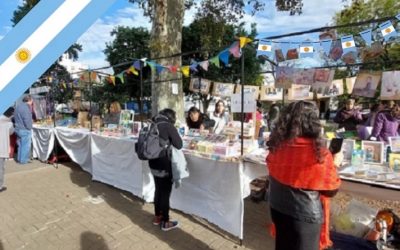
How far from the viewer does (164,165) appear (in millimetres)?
4090

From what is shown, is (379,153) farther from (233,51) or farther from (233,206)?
(233,51)

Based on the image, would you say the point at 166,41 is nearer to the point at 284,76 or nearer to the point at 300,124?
the point at 284,76

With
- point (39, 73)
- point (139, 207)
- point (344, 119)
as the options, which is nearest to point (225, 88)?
point (344, 119)

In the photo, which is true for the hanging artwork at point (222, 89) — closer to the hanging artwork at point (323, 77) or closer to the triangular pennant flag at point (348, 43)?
the hanging artwork at point (323, 77)

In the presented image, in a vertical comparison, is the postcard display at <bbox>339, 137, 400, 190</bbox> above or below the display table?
above

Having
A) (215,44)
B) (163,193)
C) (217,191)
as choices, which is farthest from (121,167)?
(215,44)

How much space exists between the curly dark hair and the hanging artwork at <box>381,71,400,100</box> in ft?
8.16

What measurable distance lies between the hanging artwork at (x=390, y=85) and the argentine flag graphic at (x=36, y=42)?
4.28 m

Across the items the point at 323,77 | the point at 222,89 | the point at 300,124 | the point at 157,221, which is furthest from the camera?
the point at 222,89

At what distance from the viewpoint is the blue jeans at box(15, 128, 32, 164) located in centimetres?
872

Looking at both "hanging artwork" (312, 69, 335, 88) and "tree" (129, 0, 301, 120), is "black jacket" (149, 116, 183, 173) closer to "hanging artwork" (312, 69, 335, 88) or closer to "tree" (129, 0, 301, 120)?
"hanging artwork" (312, 69, 335, 88)

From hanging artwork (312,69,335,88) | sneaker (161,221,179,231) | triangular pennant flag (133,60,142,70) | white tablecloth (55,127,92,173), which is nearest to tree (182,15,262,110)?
white tablecloth (55,127,92,173)

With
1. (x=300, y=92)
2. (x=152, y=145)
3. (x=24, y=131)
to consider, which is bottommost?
(x=24, y=131)

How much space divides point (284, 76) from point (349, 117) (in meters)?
3.05
